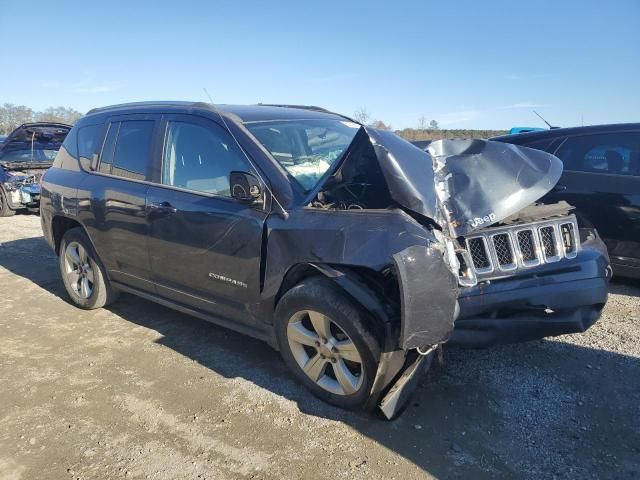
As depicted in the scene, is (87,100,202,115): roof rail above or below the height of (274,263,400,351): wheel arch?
above

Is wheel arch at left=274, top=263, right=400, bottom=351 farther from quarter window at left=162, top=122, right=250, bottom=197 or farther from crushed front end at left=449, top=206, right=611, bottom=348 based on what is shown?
quarter window at left=162, top=122, right=250, bottom=197

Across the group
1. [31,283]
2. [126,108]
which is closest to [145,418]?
[126,108]

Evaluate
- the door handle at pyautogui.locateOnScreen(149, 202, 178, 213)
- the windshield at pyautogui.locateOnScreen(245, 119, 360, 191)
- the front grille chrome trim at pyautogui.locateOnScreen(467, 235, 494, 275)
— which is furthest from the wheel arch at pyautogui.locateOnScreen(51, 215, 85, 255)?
the front grille chrome trim at pyautogui.locateOnScreen(467, 235, 494, 275)

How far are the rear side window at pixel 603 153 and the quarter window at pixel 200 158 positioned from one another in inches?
142

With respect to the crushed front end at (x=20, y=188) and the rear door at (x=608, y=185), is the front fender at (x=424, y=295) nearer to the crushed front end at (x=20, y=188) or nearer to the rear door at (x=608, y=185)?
the rear door at (x=608, y=185)

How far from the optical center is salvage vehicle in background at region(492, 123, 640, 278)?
4719mm

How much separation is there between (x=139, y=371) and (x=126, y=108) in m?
2.33

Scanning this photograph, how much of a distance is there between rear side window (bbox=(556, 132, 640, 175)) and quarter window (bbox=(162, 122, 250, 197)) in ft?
11.9

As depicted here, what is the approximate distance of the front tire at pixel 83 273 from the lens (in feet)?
15.4

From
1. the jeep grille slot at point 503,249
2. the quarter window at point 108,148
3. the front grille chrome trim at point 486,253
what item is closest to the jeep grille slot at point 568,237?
the jeep grille slot at point 503,249

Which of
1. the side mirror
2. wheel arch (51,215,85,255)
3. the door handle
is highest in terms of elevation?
the side mirror

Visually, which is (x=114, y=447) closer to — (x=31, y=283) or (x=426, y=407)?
(x=426, y=407)

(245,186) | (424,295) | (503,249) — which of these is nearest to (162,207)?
(245,186)

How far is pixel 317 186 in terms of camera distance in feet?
10.3
